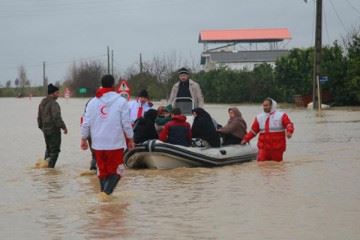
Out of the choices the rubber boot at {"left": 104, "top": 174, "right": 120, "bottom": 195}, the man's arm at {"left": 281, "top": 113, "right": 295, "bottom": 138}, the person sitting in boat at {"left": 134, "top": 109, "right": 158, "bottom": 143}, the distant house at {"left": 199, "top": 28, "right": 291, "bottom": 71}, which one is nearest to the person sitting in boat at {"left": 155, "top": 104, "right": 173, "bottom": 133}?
the person sitting in boat at {"left": 134, "top": 109, "right": 158, "bottom": 143}

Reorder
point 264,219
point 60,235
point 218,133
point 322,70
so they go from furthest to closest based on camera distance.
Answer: point 322,70 < point 218,133 < point 264,219 < point 60,235

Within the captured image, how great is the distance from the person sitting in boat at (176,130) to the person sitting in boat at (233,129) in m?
1.42

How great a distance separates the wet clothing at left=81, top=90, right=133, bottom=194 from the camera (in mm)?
11297

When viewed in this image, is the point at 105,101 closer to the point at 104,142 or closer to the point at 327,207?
the point at 104,142

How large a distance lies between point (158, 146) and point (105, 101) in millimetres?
4575

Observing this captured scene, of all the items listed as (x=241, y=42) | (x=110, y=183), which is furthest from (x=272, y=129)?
(x=241, y=42)

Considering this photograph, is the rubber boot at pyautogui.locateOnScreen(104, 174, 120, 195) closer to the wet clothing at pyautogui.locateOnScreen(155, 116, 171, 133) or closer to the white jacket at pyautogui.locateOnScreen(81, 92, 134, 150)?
the white jacket at pyautogui.locateOnScreen(81, 92, 134, 150)

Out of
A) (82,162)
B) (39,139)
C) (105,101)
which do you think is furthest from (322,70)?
(105,101)

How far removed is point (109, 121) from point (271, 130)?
17.9ft

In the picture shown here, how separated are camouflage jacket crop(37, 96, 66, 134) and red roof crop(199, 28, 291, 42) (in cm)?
8312

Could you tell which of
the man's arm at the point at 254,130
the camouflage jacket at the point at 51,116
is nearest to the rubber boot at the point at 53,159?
the camouflage jacket at the point at 51,116

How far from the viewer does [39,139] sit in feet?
92.3

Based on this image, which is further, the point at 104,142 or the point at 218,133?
the point at 218,133

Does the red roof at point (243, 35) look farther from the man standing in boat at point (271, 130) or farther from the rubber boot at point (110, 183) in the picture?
the rubber boot at point (110, 183)
